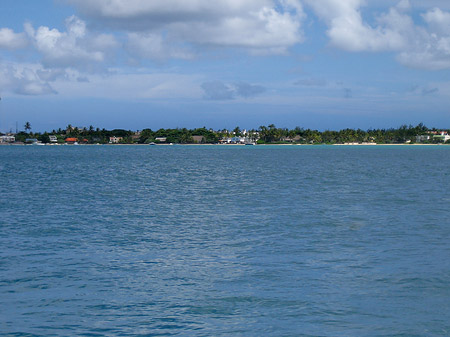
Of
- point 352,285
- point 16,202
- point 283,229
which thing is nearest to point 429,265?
point 352,285

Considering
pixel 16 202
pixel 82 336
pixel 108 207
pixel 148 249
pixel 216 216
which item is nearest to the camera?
pixel 82 336

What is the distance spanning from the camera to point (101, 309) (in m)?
13.5

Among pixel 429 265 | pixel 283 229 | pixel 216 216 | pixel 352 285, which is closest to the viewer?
pixel 352 285

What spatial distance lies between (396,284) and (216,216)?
51.2ft

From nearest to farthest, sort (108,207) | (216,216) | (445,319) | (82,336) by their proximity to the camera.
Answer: (82,336)
(445,319)
(216,216)
(108,207)

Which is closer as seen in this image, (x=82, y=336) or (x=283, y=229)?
(x=82, y=336)

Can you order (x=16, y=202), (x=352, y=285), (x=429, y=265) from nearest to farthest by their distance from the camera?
(x=352, y=285) < (x=429, y=265) < (x=16, y=202)

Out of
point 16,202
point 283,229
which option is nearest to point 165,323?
point 283,229

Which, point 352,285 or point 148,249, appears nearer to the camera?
point 352,285

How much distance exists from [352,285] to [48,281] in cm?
947

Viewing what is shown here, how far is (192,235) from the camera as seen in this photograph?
23719 mm

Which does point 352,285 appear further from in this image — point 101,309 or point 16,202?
point 16,202

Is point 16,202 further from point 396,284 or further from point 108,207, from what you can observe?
point 396,284

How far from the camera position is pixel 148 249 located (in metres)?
20.6
